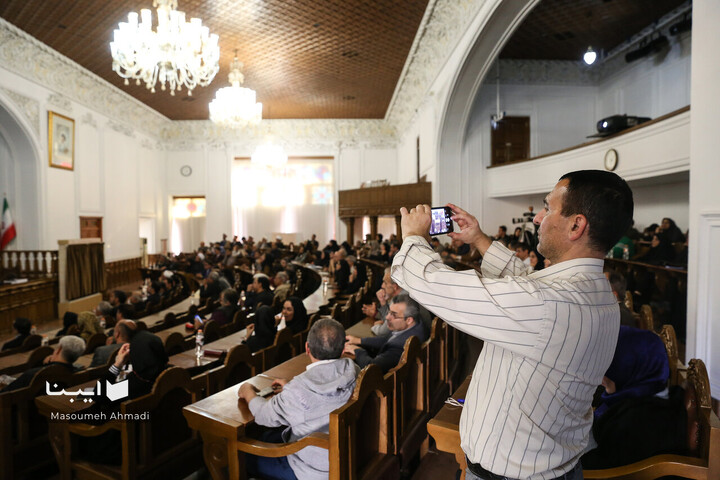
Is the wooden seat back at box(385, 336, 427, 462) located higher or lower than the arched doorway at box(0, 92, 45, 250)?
lower

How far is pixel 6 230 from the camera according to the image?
35.1 ft

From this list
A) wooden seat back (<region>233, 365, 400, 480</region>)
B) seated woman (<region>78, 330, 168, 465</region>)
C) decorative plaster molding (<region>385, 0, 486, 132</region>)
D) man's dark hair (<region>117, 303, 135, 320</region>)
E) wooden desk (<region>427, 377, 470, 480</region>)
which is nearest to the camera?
wooden desk (<region>427, 377, 470, 480</region>)

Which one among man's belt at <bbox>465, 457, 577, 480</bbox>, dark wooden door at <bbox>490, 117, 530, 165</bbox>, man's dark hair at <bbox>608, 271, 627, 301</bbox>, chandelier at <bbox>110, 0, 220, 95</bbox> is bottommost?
man's belt at <bbox>465, 457, 577, 480</bbox>

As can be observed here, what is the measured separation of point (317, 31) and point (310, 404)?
377 inches

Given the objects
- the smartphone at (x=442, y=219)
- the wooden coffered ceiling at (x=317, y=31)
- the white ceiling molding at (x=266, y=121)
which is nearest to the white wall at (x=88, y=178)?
the white ceiling molding at (x=266, y=121)

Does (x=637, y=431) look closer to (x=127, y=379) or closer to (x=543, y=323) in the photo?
(x=543, y=323)

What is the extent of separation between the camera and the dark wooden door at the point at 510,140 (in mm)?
11828

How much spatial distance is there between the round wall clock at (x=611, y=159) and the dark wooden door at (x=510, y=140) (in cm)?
401

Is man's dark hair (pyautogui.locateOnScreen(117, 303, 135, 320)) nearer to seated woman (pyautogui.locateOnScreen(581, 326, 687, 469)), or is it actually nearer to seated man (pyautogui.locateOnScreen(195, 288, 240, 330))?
seated man (pyautogui.locateOnScreen(195, 288, 240, 330))

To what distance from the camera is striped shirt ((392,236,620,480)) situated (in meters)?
1.00

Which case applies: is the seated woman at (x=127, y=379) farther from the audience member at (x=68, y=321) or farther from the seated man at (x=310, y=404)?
the audience member at (x=68, y=321)

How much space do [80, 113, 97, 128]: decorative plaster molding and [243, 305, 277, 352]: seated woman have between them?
468 inches

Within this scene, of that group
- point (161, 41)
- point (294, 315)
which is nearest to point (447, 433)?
point (294, 315)

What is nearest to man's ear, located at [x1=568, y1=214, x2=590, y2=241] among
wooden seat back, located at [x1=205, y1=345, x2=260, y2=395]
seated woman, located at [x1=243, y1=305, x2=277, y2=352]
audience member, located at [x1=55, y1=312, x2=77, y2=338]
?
wooden seat back, located at [x1=205, y1=345, x2=260, y2=395]
